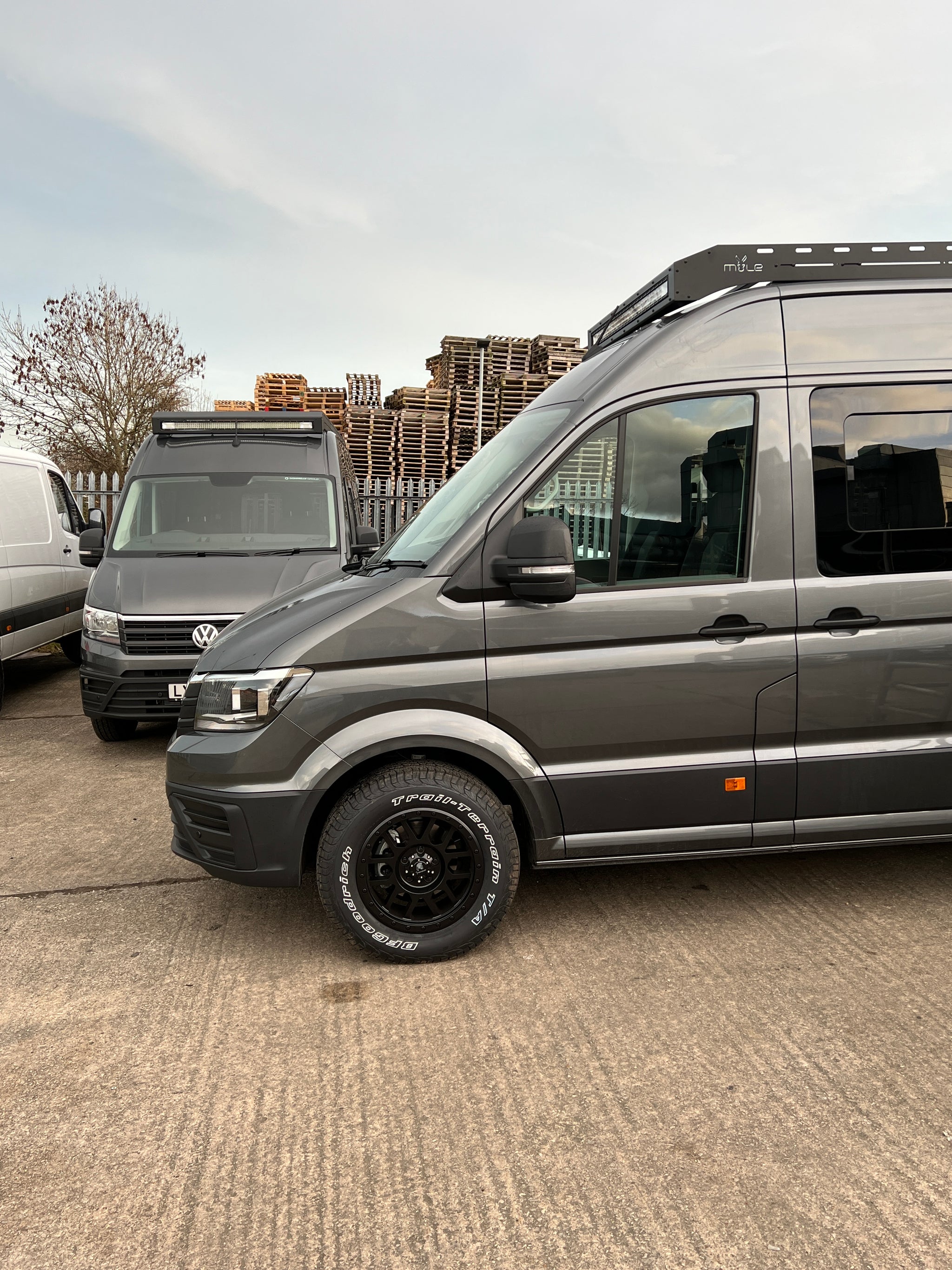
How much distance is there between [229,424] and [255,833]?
16.9 ft

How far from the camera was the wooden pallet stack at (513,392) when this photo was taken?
57.8 ft

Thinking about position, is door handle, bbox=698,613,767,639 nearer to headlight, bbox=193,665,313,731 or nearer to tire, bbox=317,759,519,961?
tire, bbox=317,759,519,961

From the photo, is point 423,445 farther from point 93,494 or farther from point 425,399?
point 93,494

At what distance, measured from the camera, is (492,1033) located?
9.91 ft

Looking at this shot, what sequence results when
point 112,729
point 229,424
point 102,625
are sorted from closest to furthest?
point 102,625
point 112,729
point 229,424

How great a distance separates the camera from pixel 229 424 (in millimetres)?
Answer: 7773

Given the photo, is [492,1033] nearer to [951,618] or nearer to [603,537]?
[603,537]

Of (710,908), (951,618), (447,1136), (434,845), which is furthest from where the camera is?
(710,908)

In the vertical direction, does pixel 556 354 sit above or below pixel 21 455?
above

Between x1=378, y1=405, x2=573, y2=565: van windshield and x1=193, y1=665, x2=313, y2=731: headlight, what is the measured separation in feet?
2.17

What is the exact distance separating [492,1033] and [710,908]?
4.23 ft

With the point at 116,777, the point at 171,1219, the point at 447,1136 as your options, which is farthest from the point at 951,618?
the point at 116,777

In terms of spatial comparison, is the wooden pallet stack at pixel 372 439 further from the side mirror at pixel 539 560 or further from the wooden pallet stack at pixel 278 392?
the side mirror at pixel 539 560

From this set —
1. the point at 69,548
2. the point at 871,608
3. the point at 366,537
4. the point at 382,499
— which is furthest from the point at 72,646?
the point at 871,608
